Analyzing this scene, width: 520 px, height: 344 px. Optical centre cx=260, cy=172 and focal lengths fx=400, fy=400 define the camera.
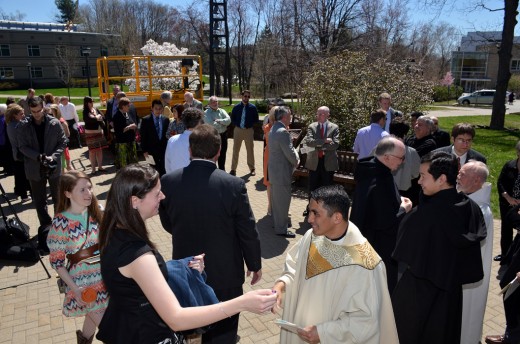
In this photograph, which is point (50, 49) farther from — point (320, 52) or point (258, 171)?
point (258, 171)

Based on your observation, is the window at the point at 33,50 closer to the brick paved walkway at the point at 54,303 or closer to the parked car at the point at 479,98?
the parked car at the point at 479,98

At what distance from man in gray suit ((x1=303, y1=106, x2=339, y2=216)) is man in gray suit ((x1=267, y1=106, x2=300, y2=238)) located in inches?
26.8

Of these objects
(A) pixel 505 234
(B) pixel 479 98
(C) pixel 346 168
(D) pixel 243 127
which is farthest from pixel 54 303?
(B) pixel 479 98

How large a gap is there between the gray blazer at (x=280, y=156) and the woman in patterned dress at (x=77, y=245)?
11.0 ft

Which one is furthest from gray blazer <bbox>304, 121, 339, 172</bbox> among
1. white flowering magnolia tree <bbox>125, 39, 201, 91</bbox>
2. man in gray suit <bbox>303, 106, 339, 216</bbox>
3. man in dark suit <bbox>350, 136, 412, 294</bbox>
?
white flowering magnolia tree <bbox>125, 39, 201, 91</bbox>

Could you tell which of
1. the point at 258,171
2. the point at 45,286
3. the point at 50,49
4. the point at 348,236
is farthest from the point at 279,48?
the point at 50,49

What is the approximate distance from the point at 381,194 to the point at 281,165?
9.55ft

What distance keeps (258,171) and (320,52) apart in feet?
37.4

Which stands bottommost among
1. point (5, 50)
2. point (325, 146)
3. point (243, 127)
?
point (243, 127)

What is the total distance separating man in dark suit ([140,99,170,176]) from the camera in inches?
315

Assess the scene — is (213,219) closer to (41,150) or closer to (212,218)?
(212,218)

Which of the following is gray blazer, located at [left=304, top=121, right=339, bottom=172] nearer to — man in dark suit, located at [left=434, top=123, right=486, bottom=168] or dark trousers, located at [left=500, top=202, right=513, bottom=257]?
man in dark suit, located at [left=434, top=123, right=486, bottom=168]

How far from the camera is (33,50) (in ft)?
190

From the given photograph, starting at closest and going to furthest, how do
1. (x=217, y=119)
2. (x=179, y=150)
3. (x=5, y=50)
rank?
1. (x=179, y=150)
2. (x=217, y=119)
3. (x=5, y=50)
